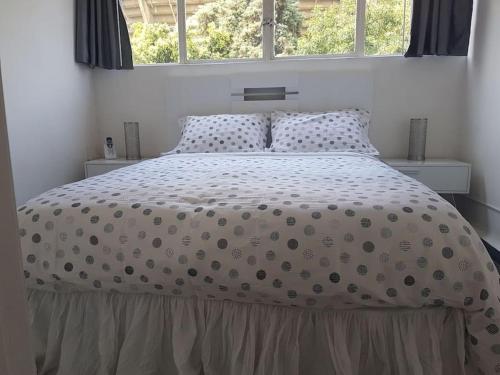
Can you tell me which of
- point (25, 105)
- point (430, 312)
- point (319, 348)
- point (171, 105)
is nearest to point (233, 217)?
point (319, 348)

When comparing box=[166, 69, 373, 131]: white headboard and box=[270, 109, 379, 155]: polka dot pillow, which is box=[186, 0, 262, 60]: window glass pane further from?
box=[270, 109, 379, 155]: polka dot pillow

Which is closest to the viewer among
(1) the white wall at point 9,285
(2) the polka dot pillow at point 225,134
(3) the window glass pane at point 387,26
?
(1) the white wall at point 9,285

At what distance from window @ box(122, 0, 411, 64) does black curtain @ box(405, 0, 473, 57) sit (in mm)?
191

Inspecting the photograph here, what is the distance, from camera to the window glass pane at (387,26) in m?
2.75

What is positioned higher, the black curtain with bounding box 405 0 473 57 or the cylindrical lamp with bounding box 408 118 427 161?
the black curtain with bounding box 405 0 473 57

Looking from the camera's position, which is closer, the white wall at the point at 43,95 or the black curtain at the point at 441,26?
the white wall at the point at 43,95

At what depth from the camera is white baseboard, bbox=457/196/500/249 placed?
2.27m

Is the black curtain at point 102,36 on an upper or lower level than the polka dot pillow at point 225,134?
upper

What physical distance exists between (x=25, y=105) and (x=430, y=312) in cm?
252

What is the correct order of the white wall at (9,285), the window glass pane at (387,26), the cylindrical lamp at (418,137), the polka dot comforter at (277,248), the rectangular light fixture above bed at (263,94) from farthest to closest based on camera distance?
the rectangular light fixture above bed at (263,94), the window glass pane at (387,26), the cylindrical lamp at (418,137), the polka dot comforter at (277,248), the white wall at (9,285)

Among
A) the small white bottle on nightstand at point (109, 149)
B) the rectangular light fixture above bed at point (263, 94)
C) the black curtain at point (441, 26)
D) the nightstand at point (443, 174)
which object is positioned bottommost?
the nightstand at point (443, 174)

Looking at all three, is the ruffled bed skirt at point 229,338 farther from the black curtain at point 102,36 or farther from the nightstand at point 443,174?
the black curtain at point 102,36

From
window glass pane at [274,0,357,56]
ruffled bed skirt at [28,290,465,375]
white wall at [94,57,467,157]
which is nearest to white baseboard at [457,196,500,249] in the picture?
white wall at [94,57,467,157]

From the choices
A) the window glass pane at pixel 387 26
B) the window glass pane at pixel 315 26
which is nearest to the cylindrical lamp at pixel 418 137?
the window glass pane at pixel 387 26
